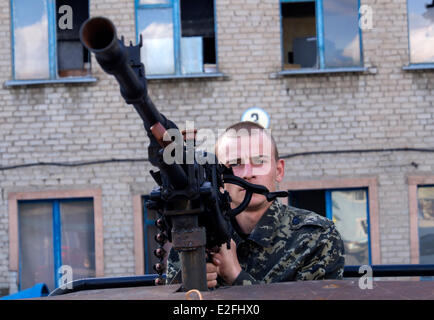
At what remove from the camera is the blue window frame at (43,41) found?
1002 centimetres

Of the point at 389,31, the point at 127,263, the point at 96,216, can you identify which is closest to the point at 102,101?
the point at 96,216

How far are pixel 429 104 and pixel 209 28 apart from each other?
338 cm

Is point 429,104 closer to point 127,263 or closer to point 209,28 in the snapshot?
point 209,28

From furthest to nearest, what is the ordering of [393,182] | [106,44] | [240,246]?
1. [393,182]
2. [240,246]
3. [106,44]

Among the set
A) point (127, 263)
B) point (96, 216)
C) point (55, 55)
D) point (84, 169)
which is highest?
point (55, 55)

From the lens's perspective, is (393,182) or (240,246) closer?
(240,246)

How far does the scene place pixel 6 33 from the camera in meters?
9.95

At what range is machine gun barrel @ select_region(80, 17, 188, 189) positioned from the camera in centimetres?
153

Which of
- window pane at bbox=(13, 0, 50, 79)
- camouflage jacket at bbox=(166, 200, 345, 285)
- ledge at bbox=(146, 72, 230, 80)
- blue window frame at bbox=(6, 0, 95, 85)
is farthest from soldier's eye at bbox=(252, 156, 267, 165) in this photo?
window pane at bbox=(13, 0, 50, 79)

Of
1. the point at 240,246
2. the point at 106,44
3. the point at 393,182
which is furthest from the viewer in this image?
the point at 393,182

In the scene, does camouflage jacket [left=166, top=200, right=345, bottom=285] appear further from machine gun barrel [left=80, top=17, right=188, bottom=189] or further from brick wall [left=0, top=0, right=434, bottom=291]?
brick wall [left=0, top=0, right=434, bottom=291]

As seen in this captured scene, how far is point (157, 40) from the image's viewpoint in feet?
32.9

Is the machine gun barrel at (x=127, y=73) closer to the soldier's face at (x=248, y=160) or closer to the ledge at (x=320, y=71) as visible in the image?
the soldier's face at (x=248, y=160)

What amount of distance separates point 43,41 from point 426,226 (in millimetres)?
6247
